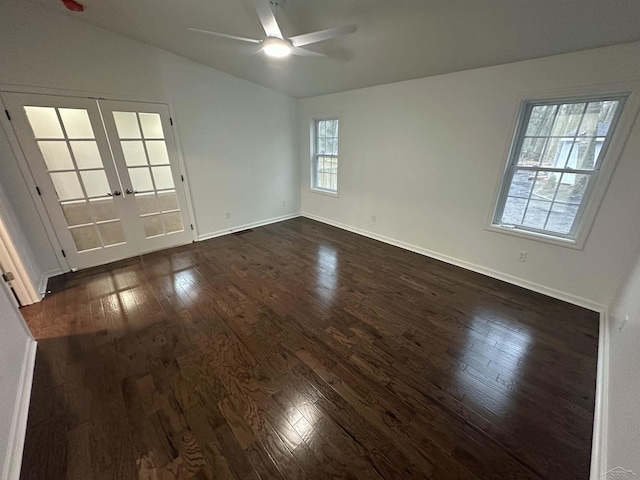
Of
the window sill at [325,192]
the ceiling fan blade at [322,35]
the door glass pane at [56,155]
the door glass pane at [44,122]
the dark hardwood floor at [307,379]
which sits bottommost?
the dark hardwood floor at [307,379]

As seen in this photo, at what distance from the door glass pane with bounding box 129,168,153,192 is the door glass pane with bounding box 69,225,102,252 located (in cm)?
75

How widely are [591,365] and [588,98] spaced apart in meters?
2.31

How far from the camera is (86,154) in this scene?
308 centimetres

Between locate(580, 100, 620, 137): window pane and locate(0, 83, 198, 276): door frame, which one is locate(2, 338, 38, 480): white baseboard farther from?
locate(580, 100, 620, 137): window pane

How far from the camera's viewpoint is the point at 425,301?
2.66 meters

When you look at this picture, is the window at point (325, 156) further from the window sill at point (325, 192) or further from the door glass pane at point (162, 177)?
the door glass pane at point (162, 177)

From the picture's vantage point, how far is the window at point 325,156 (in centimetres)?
473

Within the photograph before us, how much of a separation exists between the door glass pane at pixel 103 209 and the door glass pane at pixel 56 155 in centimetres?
47

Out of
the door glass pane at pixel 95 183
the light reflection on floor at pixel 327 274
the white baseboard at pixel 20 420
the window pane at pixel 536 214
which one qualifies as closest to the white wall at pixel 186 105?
the door glass pane at pixel 95 183

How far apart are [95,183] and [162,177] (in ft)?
2.49

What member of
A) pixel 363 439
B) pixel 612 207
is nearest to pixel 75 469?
pixel 363 439

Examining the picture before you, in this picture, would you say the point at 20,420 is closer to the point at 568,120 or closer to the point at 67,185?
the point at 67,185

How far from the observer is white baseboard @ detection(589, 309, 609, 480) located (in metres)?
1.26

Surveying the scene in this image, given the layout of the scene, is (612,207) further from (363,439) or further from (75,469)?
(75,469)
